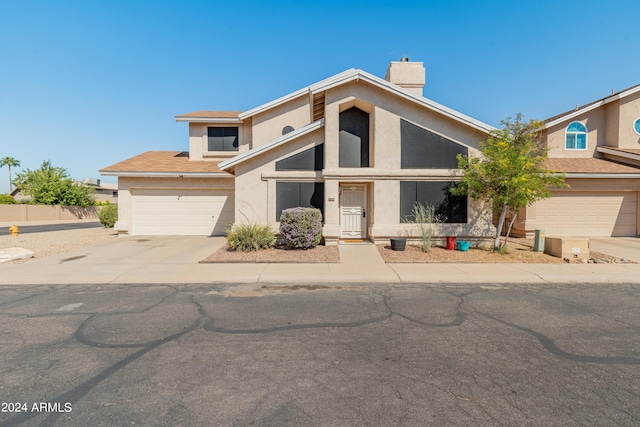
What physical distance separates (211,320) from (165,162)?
1468cm

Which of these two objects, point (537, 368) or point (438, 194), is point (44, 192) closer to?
point (438, 194)

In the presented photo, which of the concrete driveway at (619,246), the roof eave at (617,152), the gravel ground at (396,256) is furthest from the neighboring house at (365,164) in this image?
the roof eave at (617,152)

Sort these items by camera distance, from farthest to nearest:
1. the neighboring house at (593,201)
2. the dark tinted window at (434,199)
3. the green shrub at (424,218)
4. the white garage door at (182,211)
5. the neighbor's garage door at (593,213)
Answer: the white garage door at (182,211) < the neighbor's garage door at (593,213) < the neighboring house at (593,201) < the dark tinted window at (434,199) < the green shrub at (424,218)

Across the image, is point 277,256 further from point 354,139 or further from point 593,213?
point 593,213

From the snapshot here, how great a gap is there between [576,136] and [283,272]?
58.3 ft

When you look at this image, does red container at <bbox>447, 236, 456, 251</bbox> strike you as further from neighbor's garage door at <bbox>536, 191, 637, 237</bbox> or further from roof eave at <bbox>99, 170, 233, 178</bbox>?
roof eave at <bbox>99, 170, 233, 178</bbox>

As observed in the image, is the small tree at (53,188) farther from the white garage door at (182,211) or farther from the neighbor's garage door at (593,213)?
the neighbor's garage door at (593,213)

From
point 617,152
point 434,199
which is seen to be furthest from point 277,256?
point 617,152

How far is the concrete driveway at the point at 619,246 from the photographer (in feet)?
33.6

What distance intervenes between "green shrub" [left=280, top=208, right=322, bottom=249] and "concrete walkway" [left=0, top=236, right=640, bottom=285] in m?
1.54

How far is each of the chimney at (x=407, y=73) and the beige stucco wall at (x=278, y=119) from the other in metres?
5.63

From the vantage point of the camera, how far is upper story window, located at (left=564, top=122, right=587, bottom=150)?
15938 mm

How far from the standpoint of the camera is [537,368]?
11.4 feet

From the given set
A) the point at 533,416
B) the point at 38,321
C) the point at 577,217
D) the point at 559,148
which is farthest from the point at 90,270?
the point at 559,148
